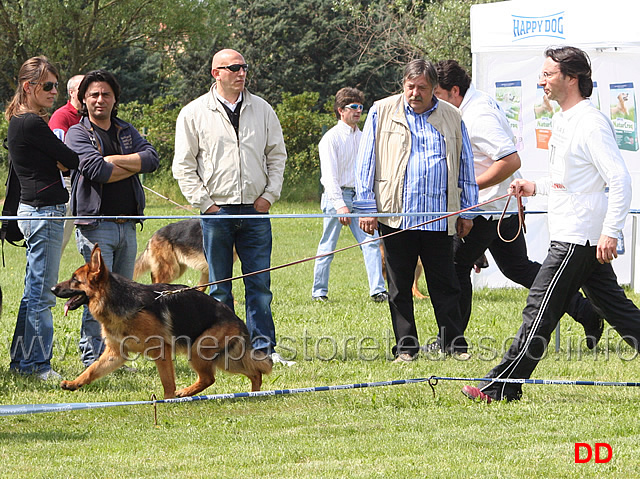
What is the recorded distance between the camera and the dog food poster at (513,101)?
9.95m

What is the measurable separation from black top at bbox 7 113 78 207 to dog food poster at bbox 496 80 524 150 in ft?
18.9

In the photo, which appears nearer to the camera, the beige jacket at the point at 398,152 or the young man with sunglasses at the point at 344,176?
the beige jacket at the point at 398,152

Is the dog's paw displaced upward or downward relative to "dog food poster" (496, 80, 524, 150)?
downward

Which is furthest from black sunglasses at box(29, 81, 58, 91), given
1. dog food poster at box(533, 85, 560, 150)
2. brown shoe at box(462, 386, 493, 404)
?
dog food poster at box(533, 85, 560, 150)

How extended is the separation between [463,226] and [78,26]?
23.1m

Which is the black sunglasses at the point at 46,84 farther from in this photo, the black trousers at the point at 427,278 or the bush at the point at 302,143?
the bush at the point at 302,143

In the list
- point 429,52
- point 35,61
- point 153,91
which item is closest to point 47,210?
point 35,61

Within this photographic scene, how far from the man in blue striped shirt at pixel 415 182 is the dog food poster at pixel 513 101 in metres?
4.09

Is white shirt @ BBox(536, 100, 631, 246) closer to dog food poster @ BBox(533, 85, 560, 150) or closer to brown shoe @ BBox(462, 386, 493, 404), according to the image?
brown shoe @ BBox(462, 386, 493, 404)

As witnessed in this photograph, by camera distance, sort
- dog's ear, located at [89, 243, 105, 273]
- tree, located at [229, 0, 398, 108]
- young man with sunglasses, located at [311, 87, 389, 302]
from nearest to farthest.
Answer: dog's ear, located at [89, 243, 105, 273], young man with sunglasses, located at [311, 87, 389, 302], tree, located at [229, 0, 398, 108]

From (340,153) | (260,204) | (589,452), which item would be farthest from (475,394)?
(340,153)

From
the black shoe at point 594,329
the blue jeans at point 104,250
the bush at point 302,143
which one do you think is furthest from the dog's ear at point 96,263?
the bush at point 302,143

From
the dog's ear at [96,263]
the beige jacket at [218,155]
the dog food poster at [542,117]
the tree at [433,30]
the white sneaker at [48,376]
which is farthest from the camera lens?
the tree at [433,30]

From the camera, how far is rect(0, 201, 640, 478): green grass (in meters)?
3.81
